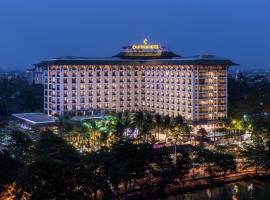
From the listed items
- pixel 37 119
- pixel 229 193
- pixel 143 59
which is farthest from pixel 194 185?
pixel 143 59

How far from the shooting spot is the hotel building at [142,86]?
60.2 meters

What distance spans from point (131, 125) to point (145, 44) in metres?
23.5

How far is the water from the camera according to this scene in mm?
33812

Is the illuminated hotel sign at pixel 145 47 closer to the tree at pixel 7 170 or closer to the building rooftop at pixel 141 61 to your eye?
the building rooftop at pixel 141 61

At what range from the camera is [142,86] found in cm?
6738

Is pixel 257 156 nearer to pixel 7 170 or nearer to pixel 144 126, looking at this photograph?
pixel 144 126

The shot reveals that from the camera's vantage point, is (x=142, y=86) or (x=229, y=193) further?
(x=142, y=86)

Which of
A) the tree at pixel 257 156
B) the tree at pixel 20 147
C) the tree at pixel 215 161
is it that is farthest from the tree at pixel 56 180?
the tree at pixel 257 156

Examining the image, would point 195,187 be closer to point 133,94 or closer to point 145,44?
point 133,94

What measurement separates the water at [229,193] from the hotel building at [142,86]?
23571 mm

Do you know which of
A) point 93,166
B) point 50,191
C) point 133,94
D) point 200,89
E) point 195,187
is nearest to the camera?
point 50,191

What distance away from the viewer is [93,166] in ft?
97.2

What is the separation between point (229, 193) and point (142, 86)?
34125 millimetres

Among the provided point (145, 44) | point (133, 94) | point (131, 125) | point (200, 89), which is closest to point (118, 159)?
point (131, 125)
